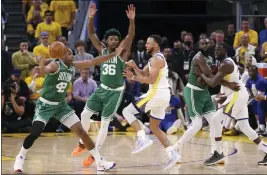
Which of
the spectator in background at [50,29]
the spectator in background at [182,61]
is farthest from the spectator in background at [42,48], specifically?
the spectator in background at [182,61]

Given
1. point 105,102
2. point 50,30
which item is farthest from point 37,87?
point 105,102

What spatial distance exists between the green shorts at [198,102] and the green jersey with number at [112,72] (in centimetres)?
112

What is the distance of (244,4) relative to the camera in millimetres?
19422

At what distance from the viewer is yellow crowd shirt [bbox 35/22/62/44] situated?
18.5m

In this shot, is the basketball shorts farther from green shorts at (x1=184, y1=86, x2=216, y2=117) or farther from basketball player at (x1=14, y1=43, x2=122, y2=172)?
green shorts at (x1=184, y1=86, x2=216, y2=117)

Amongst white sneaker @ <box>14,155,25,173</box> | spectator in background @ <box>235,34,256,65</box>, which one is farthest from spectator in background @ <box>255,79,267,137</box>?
white sneaker @ <box>14,155,25,173</box>

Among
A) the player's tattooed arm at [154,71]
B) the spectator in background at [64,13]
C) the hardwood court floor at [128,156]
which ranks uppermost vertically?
the spectator in background at [64,13]

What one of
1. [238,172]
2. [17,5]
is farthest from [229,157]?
[17,5]

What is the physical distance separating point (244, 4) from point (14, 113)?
7.30 metres

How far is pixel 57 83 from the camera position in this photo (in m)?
10.1

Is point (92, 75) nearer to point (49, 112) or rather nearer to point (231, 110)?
point (231, 110)

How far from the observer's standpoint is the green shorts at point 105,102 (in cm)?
1098

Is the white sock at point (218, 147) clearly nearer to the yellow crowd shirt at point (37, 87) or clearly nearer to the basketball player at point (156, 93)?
the basketball player at point (156, 93)

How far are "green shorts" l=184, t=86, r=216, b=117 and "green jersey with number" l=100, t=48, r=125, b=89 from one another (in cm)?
112
